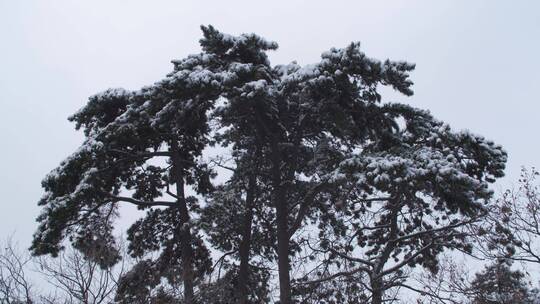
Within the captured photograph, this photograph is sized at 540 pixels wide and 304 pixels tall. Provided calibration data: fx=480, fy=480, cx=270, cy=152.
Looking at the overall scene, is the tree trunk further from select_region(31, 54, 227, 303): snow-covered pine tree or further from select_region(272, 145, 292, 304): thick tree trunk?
select_region(31, 54, 227, 303): snow-covered pine tree

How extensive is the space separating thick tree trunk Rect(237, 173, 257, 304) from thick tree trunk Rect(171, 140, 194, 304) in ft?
5.46

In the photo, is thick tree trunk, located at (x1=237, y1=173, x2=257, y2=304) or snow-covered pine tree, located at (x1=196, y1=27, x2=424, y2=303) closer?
snow-covered pine tree, located at (x1=196, y1=27, x2=424, y2=303)

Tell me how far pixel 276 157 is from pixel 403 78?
407 centimetres

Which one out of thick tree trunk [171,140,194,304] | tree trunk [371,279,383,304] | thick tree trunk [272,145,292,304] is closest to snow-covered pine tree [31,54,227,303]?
thick tree trunk [171,140,194,304]

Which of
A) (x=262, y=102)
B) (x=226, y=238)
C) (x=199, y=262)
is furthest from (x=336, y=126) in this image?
(x=199, y=262)

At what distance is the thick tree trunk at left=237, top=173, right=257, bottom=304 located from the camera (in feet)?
47.1

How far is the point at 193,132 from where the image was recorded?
16328 mm

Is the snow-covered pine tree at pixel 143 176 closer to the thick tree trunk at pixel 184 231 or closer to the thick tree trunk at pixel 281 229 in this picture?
the thick tree trunk at pixel 184 231

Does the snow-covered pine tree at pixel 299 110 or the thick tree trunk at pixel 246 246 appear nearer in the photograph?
the snow-covered pine tree at pixel 299 110

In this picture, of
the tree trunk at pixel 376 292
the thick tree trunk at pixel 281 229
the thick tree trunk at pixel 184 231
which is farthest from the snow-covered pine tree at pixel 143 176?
the tree trunk at pixel 376 292

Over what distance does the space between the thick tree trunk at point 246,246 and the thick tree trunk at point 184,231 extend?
1666 millimetres

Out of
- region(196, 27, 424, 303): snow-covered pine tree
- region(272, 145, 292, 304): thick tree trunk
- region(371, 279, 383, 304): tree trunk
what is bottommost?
region(371, 279, 383, 304): tree trunk

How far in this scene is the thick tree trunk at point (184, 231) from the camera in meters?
12.8

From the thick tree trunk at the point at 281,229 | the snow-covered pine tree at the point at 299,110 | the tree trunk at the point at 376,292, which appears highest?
the snow-covered pine tree at the point at 299,110
